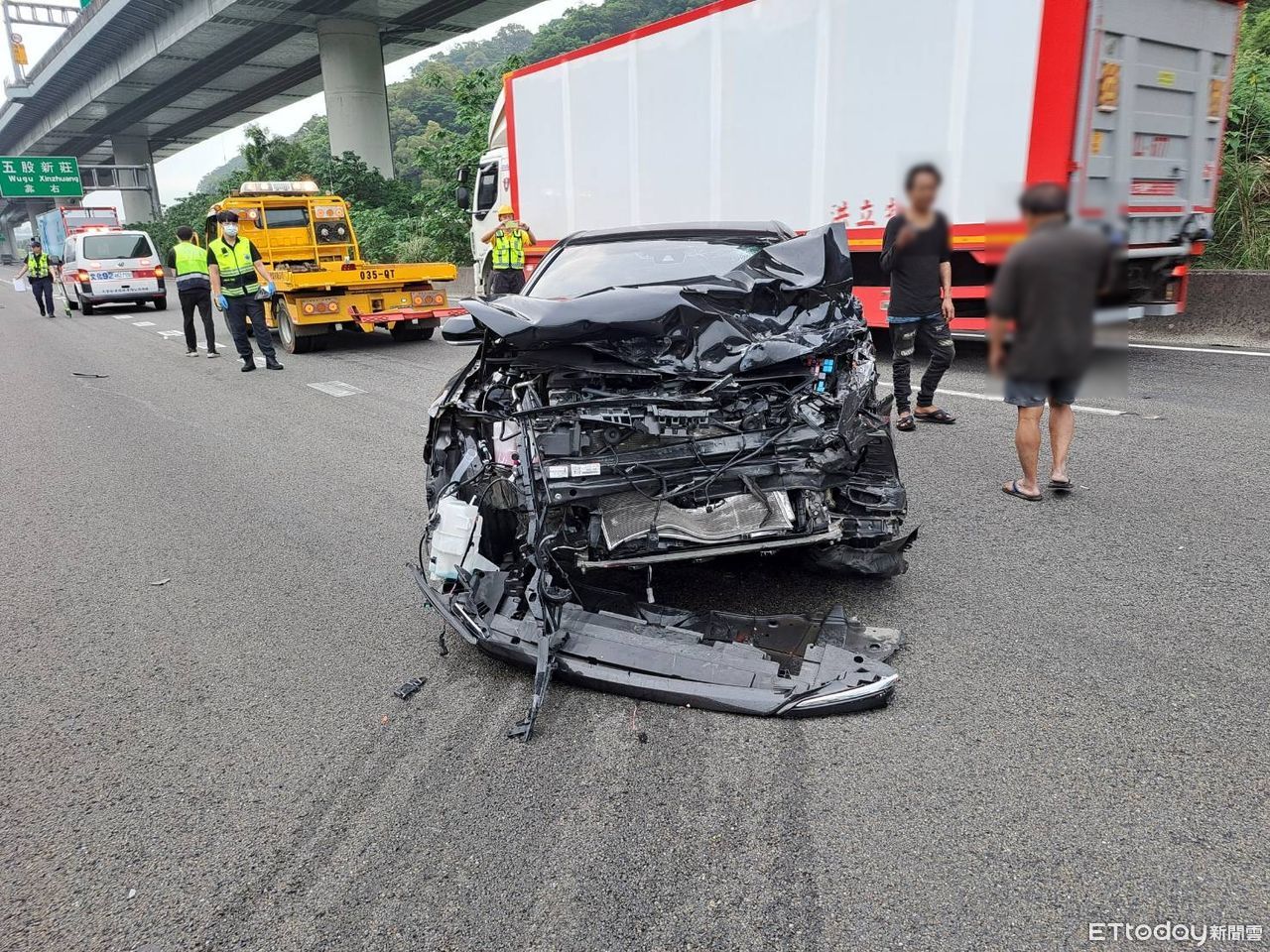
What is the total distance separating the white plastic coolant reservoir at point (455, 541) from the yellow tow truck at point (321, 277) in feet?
30.2

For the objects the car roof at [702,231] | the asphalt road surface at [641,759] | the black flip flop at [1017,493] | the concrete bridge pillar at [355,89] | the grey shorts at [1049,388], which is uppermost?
the concrete bridge pillar at [355,89]

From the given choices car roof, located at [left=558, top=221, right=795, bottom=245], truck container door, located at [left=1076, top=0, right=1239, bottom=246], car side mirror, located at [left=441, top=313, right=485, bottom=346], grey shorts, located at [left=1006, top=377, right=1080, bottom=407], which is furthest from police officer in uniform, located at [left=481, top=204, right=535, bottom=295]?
grey shorts, located at [left=1006, top=377, right=1080, bottom=407]

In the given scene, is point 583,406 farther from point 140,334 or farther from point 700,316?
point 140,334

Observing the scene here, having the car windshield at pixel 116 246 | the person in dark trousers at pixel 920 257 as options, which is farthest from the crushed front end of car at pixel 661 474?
the car windshield at pixel 116 246

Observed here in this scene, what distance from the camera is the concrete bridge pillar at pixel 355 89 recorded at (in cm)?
3078

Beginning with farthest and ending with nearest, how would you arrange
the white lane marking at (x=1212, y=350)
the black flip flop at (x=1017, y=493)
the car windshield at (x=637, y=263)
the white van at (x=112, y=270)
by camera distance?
the white van at (x=112, y=270), the white lane marking at (x=1212, y=350), the black flip flop at (x=1017, y=493), the car windshield at (x=637, y=263)

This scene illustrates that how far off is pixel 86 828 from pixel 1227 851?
3.26m

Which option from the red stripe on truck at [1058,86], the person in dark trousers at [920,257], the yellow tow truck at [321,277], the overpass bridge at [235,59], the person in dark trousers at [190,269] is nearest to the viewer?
the person in dark trousers at [920,257]

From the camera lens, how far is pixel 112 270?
21109mm

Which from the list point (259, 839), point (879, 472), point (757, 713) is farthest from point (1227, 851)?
point (259, 839)

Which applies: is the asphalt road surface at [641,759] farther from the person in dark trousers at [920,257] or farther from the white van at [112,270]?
the white van at [112,270]

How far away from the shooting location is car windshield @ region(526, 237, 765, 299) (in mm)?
4508

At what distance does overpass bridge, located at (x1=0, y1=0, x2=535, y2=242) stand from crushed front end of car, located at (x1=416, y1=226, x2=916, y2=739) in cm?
2955

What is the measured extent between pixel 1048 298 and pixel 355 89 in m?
35.3
